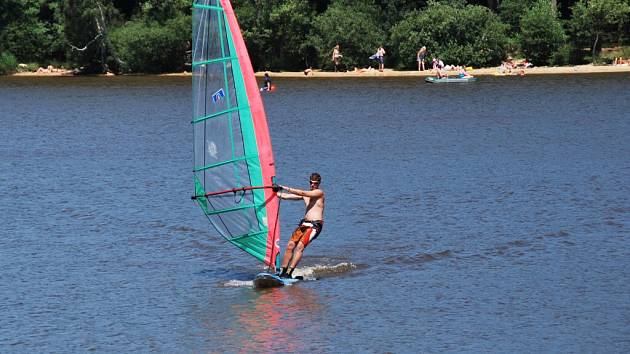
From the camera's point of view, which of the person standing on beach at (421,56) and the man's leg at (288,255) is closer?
the man's leg at (288,255)

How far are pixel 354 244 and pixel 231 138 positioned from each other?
14.5 ft

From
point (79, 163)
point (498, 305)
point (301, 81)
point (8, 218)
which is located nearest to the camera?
point (498, 305)

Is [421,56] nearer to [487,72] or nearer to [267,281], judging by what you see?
[487,72]

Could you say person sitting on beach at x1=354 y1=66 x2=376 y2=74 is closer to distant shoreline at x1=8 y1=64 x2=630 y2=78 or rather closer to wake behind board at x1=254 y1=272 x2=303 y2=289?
distant shoreline at x1=8 y1=64 x2=630 y2=78

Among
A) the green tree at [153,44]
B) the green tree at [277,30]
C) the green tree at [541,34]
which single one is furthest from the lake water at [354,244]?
the green tree at [153,44]

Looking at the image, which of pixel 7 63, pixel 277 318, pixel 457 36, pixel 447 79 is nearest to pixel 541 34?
pixel 457 36

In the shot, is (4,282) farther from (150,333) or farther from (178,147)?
(178,147)

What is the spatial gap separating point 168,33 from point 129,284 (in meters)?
56.3

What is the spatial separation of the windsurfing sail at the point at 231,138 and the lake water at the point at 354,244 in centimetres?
105

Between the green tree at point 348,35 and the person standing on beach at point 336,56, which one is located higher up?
the green tree at point 348,35

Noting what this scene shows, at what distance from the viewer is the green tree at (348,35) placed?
70.8 meters

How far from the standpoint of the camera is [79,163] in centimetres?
3559

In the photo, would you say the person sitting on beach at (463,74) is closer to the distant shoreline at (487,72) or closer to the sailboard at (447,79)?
the sailboard at (447,79)

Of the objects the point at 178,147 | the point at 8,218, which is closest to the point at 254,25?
the point at 178,147
